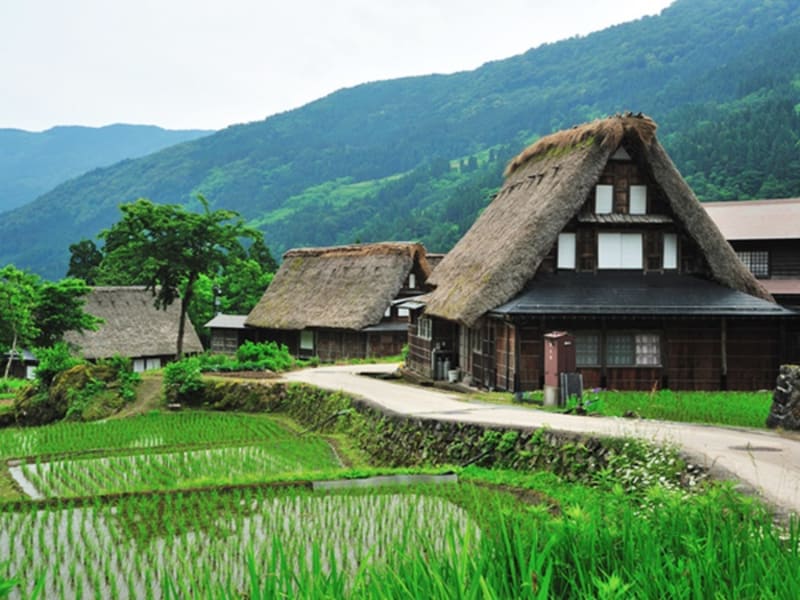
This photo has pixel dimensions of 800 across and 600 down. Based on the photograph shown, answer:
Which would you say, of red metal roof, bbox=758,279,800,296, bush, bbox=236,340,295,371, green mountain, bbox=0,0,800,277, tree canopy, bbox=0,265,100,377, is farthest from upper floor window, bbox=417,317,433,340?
green mountain, bbox=0,0,800,277

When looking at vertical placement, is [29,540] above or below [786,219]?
below

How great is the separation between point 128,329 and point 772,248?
3168cm

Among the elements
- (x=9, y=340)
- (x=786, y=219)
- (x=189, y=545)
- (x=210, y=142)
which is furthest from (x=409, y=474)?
(x=210, y=142)

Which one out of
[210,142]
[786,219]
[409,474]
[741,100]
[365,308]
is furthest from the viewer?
[210,142]

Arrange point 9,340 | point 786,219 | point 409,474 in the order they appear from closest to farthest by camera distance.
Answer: point 409,474 → point 786,219 → point 9,340

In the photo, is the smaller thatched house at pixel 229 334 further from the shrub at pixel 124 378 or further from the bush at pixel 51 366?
the shrub at pixel 124 378

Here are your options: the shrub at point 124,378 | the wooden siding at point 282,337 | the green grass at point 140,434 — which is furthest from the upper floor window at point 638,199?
the wooden siding at point 282,337

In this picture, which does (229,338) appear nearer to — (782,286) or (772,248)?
(772,248)

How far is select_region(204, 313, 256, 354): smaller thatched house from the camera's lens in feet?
135

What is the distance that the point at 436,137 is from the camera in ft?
558

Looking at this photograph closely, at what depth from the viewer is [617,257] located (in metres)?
20.5

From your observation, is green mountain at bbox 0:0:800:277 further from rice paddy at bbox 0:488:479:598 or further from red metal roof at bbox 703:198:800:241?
rice paddy at bbox 0:488:479:598

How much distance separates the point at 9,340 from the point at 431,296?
22.8 metres

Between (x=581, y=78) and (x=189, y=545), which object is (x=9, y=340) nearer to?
(x=189, y=545)
